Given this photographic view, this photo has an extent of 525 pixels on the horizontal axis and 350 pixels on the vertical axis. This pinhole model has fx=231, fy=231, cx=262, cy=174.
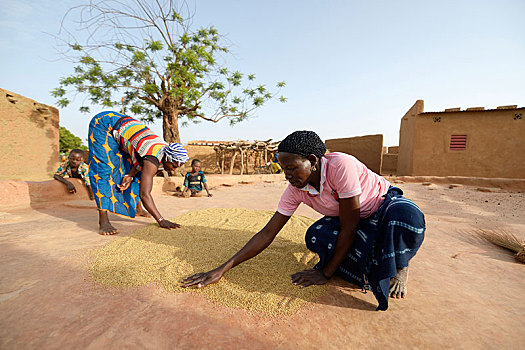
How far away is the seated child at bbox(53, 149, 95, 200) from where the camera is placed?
13.1ft

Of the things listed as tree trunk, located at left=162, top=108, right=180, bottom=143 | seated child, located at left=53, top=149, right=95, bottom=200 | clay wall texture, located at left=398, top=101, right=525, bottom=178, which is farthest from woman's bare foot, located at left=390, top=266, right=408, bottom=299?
clay wall texture, located at left=398, top=101, right=525, bottom=178

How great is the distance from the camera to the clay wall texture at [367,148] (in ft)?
38.8

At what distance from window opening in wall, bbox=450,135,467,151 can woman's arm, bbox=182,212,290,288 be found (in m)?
11.0

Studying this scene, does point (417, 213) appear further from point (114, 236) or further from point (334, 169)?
point (114, 236)

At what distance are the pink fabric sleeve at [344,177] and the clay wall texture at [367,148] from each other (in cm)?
1160

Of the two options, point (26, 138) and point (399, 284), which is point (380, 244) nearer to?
point (399, 284)

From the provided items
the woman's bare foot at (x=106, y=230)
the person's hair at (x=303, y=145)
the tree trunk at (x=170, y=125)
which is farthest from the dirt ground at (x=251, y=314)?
the tree trunk at (x=170, y=125)

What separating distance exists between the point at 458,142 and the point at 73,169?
12.5 meters

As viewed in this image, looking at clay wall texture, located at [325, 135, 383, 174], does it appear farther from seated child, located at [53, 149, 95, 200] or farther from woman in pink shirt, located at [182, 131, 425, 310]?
seated child, located at [53, 149, 95, 200]

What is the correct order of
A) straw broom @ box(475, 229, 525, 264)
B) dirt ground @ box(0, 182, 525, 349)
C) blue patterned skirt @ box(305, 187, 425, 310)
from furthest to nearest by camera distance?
straw broom @ box(475, 229, 525, 264) < blue patterned skirt @ box(305, 187, 425, 310) < dirt ground @ box(0, 182, 525, 349)

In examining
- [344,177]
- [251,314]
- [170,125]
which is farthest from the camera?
[170,125]

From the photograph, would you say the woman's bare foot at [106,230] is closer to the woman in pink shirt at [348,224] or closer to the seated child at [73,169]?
the woman in pink shirt at [348,224]

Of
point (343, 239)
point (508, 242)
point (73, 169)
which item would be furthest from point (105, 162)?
point (508, 242)

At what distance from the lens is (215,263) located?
1.73 meters
